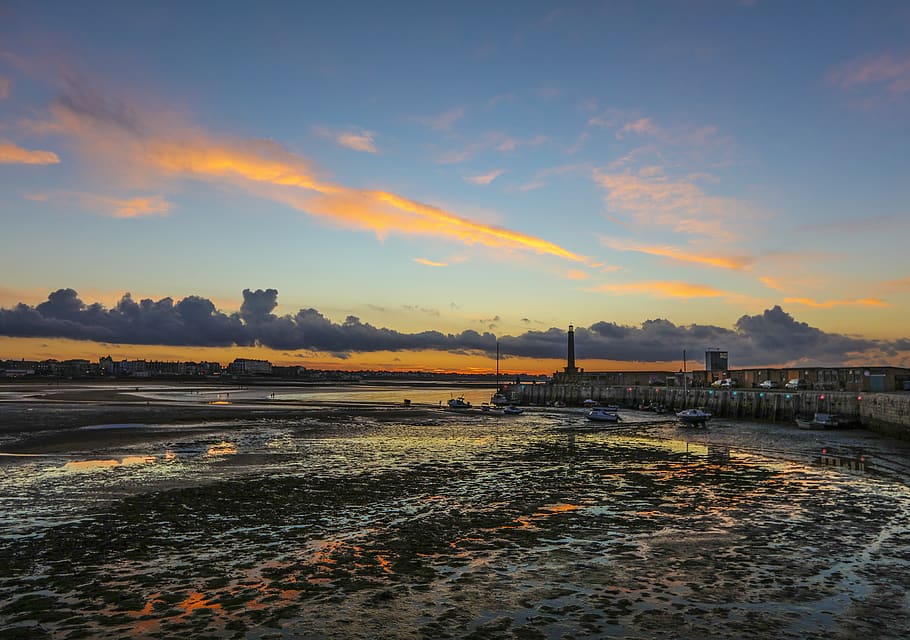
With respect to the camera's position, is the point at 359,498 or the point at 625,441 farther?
the point at 625,441

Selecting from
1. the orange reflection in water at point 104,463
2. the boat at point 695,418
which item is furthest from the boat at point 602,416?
the orange reflection in water at point 104,463

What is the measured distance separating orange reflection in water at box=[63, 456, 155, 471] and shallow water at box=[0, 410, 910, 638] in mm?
409

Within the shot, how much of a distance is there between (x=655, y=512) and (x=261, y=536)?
13135 mm

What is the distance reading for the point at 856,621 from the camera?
37.7 ft

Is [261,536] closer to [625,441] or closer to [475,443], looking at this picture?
[475,443]

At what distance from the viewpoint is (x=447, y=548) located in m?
16.4

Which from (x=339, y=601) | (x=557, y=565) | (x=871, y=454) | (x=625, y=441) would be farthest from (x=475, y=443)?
(x=339, y=601)

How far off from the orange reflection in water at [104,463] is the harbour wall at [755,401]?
54.9 metres

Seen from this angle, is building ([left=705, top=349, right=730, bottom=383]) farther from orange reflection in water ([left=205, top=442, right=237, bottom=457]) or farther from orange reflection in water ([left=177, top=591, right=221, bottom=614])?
orange reflection in water ([left=177, top=591, right=221, bottom=614])

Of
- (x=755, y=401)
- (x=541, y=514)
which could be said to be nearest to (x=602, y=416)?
(x=755, y=401)

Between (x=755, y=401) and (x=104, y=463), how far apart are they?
7454 centimetres

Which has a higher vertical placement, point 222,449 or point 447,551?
point 447,551

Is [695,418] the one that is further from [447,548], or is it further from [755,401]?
[447,548]

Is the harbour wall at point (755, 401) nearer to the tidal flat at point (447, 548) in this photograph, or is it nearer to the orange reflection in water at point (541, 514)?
the tidal flat at point (447, 548)
